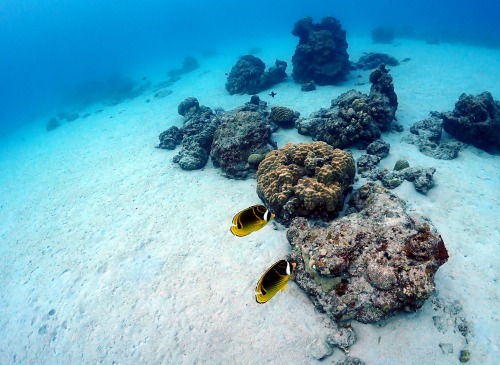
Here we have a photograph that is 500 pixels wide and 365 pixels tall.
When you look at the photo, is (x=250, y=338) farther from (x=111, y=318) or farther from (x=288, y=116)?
(x=288, y=116)

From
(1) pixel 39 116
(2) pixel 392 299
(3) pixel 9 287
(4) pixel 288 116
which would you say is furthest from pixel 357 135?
(1) pixel 39 116

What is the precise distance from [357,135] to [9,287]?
1216 cm

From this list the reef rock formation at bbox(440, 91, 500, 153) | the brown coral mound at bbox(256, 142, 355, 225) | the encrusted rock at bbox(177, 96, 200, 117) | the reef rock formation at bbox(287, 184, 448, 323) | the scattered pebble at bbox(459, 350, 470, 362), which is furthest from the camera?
the encrusted rock at bbox(177, 96, 200, 117)

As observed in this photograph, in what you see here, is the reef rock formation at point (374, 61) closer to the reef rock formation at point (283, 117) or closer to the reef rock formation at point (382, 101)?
the reef rock formation at point (382, 101)

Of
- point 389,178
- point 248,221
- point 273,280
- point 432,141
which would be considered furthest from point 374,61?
point 273,280

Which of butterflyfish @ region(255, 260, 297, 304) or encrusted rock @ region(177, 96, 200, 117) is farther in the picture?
encrusted rock @ region(177, 96, 200, 117)

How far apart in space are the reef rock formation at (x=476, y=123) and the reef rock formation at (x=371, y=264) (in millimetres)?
7311

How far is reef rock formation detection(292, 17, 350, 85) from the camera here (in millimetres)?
17844

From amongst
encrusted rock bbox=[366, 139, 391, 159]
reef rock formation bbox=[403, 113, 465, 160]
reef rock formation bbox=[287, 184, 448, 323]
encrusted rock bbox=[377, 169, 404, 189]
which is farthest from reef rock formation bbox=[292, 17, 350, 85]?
reef rock formation bbox=[287, 184, 448, 323]

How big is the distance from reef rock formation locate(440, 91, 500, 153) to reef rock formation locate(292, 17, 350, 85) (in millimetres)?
8725

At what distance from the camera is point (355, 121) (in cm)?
954

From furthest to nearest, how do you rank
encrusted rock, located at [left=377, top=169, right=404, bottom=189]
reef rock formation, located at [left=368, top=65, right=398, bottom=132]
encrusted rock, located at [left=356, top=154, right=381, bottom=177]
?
reef rock formation, located at [left=368, top=65, right=398, bottom=132] → encrusted rock, located at [left=356, top=154, right=381, bottom=177] → encrusted rock, located at [left=377, top=169, right=404, bottom=189]

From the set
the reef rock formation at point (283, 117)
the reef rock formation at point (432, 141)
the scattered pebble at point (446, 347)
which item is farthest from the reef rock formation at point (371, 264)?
the reef rock formation at point (283, 117)

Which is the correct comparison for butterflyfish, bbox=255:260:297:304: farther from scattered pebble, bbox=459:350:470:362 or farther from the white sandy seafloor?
scattered pebble, bbox=459:350:470:362
